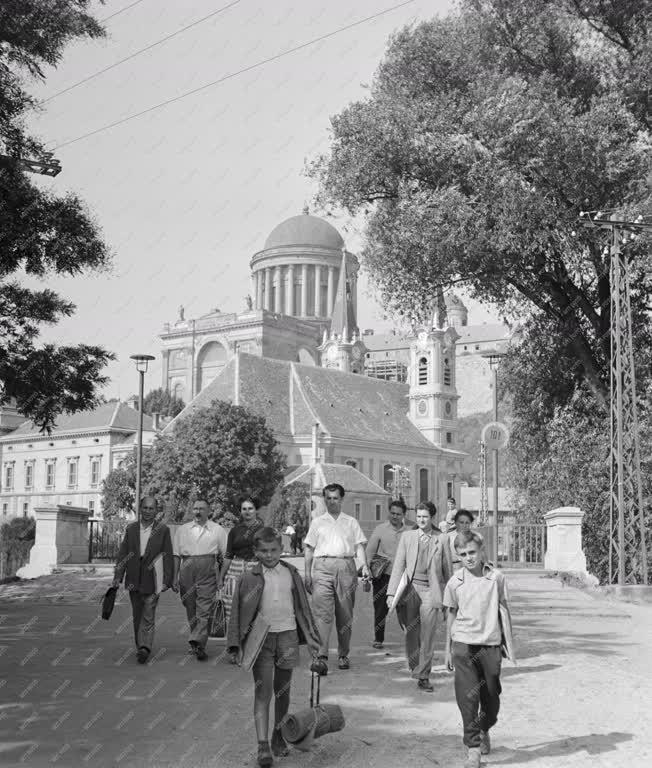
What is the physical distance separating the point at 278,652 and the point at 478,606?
137 centimetres

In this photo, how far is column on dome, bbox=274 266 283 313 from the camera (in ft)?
488

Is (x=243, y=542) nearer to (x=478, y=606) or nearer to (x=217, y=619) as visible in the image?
(x=217, y=619)

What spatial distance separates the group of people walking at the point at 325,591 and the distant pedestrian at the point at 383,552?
14mm

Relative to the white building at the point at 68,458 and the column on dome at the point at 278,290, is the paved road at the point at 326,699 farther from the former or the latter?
the column on dome at the point at 278,290

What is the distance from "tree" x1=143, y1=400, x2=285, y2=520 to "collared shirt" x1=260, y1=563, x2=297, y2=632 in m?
45.8

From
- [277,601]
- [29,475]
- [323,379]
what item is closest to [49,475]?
[29,475]

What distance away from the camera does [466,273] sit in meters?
21.9

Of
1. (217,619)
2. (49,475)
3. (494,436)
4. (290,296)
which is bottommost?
(217,619)

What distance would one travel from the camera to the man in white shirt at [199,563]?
10.9 meters

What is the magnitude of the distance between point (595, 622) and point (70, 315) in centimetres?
913

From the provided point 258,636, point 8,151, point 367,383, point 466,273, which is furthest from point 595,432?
point 367,383

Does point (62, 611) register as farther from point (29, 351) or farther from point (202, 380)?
point (202, 380)

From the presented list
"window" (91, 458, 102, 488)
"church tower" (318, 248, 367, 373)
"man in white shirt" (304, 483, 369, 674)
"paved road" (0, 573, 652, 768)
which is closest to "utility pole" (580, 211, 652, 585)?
"paved road" (0, 573, 652, 768)

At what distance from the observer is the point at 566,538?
76.6 ft
